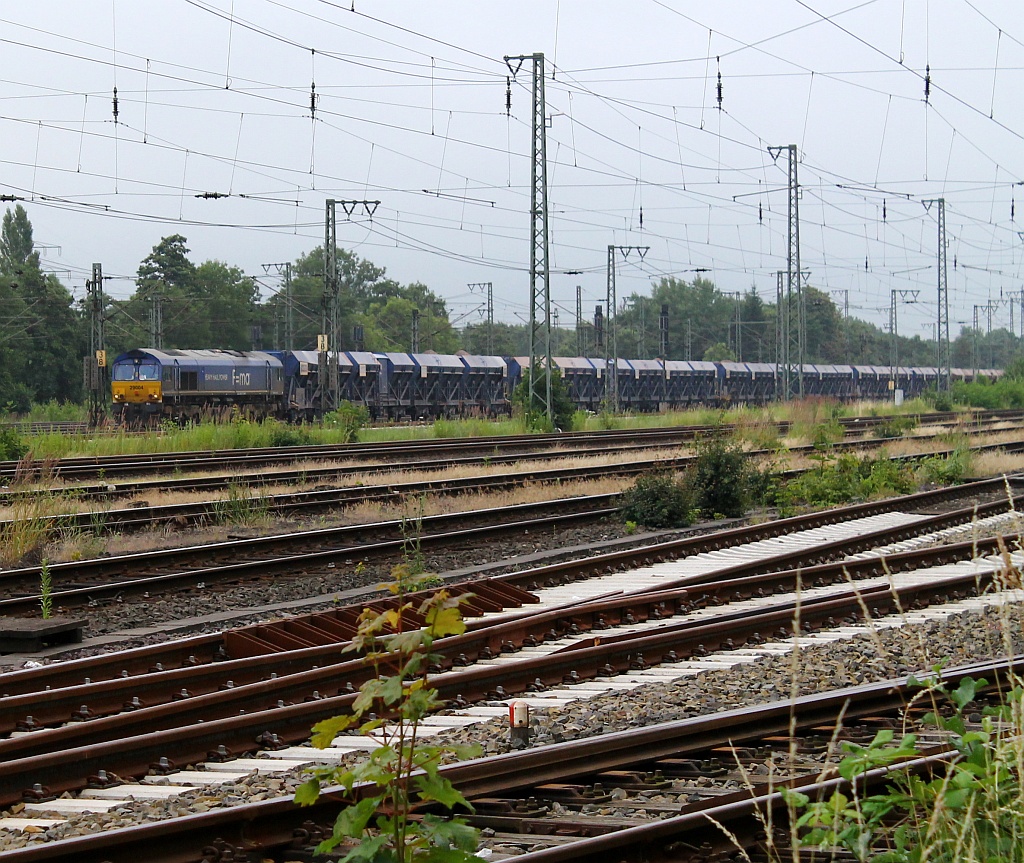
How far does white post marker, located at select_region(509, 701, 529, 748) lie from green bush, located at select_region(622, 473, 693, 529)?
1041 cm

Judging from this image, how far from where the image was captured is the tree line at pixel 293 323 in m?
64.1

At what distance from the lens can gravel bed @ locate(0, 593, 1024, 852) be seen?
203 inches

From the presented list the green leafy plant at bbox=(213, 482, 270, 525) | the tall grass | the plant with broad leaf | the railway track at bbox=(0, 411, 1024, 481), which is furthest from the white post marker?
the tall grass

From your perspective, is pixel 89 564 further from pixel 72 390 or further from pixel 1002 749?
pixel 72 390

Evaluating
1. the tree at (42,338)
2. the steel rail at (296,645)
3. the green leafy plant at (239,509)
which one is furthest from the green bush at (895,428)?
the tree at (42,338)

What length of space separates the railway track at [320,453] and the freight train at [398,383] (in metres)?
6.33

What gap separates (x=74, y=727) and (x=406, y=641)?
3.04 metres

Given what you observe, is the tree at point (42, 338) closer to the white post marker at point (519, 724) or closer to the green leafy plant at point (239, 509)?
the green leafy plant at point (239, 509)

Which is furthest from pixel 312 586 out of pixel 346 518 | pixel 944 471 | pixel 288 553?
pixel 944 471

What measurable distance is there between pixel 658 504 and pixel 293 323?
A: 86.2 meters

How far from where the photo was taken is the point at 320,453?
26016 mm

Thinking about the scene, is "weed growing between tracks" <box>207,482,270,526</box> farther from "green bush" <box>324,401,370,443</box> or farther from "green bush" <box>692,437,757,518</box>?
"green bush" <box>324,401,370,443</box>

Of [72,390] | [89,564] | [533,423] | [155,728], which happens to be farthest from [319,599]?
[72,390]

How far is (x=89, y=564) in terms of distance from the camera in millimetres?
11812
